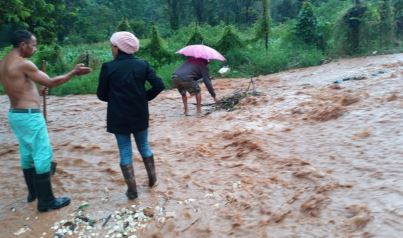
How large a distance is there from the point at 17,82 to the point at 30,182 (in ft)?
3.44

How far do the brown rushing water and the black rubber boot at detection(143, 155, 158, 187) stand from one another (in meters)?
0.11

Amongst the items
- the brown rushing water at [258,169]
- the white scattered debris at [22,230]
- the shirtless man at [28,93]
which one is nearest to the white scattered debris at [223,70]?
the brown rushing water at [258,169]

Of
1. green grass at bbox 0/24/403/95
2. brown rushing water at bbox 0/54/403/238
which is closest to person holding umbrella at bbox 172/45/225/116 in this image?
brown rushing water at bbox 0/54/403/238

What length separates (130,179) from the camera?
4.45m

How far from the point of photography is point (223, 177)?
4.91 m

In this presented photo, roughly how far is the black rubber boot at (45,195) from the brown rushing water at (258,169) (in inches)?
3.3

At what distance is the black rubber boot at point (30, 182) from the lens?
4.50 metres

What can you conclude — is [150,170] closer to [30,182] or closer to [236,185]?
[236,185]

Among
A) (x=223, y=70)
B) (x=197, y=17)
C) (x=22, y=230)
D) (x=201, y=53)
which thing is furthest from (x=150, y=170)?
(x=197, y=17)

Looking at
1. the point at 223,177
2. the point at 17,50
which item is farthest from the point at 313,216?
the point at 17,50

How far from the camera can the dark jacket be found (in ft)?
13.8

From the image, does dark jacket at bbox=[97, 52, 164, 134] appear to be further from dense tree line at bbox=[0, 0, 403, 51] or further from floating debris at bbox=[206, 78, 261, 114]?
floating debris at bbox=[206, 78, 261, 114]

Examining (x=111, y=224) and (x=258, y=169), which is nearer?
(x=111, y=224)

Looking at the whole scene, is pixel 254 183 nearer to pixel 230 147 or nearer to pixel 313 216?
pixel 313 216
